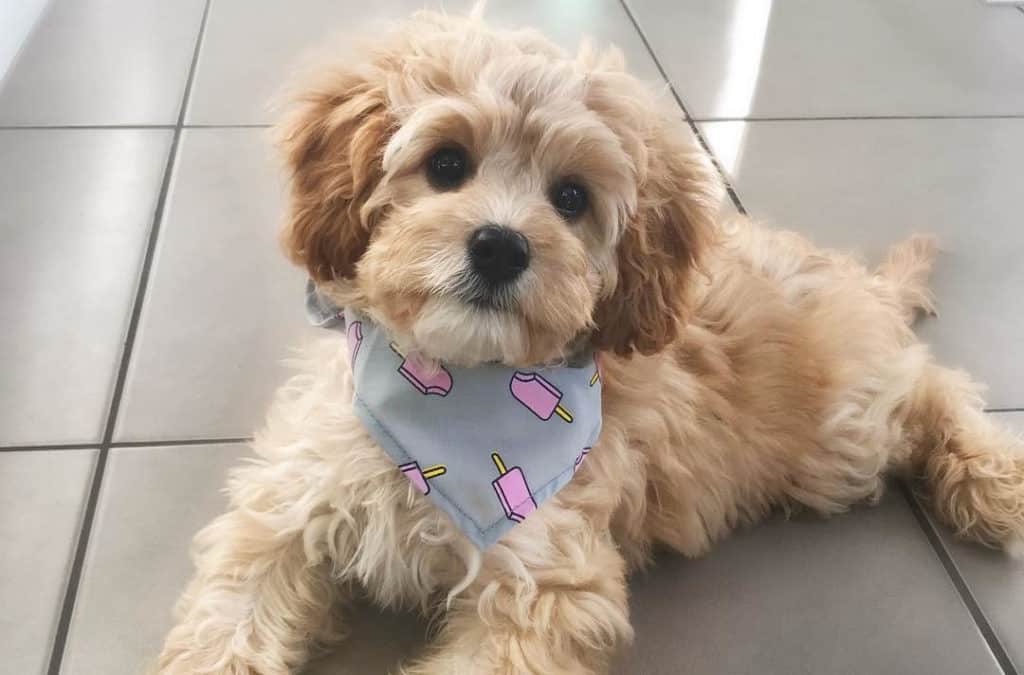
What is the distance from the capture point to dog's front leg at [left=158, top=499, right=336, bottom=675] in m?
1.10

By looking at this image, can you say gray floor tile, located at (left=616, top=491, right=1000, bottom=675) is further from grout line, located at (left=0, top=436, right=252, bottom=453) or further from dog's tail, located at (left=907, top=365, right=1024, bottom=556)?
grout line, located at (left=0, top=436, right=252, bottom=453)

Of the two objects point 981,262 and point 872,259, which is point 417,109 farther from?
point 981,262

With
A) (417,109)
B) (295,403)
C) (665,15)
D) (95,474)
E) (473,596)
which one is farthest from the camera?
(665,15)

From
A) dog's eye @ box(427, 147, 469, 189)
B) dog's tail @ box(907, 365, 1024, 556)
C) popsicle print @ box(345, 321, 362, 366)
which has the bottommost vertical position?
dog's tail @ box(907, 365, 1024, 556)

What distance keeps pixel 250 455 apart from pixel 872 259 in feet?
3.81

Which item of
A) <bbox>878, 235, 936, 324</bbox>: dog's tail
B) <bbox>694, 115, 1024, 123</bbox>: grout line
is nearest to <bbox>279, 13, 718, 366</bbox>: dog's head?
<bbox>878, 235, 936, 324</bbox>: dog's tail

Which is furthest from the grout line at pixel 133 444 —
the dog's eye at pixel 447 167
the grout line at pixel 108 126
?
the grout line at pixel 108 126

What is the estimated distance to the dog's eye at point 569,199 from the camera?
3.35 feet

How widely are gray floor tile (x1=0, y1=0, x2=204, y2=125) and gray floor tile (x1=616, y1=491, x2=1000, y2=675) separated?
4.65ft

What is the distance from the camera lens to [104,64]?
2.18m

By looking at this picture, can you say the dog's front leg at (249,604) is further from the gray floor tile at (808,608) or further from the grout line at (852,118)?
the grout line at (852,118)

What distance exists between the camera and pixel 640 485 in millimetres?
1200

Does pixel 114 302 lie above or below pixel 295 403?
below

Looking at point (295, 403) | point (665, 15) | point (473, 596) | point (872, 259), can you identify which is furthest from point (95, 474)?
point (665, 15)
